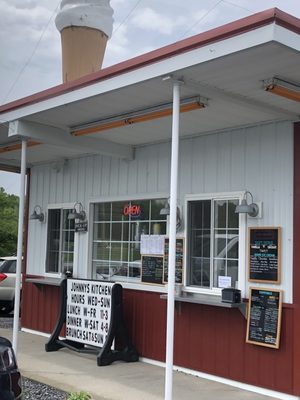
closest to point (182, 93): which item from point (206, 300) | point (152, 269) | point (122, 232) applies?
point (206, 300)

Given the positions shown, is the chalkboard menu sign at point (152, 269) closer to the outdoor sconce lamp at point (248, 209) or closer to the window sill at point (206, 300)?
the window sill at point (206, 300)

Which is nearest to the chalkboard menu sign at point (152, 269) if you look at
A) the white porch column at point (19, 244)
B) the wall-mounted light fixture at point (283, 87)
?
the white porch column at point (19, 244)

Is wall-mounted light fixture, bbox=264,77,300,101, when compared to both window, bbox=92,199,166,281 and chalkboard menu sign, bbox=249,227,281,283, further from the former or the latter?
window, bbox=92,199,166,281

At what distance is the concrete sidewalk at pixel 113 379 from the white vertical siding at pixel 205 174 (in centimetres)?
142

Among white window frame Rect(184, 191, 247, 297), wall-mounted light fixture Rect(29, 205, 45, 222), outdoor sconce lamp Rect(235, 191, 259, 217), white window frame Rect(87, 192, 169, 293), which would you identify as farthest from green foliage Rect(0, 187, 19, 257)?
outdoor sconce lamp Rect(235, 191, 259, 217)

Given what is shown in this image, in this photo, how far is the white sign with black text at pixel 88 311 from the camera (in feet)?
26.1

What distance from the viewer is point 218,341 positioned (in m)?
6.94

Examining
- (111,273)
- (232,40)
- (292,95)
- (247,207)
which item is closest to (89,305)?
(111,273)

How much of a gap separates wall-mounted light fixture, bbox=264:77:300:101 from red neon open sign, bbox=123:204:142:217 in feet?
11.4

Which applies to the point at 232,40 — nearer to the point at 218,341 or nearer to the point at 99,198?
the point at 218,341

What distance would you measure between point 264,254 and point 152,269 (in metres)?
2.02

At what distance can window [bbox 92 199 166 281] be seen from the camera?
825cm

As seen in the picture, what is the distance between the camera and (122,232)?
873cm

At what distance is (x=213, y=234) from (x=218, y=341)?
133cm
